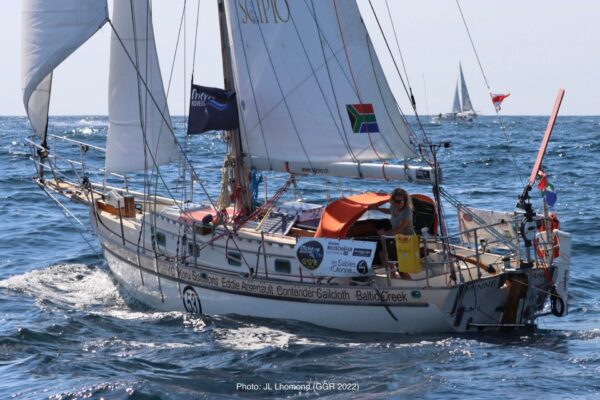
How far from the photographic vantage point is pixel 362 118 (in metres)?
19.3

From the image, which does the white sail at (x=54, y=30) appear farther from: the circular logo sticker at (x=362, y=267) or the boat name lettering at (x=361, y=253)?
the circular logo sticker at (x=362, y=267)

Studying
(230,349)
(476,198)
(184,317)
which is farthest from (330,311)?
(476,198)

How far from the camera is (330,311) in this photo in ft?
56.4

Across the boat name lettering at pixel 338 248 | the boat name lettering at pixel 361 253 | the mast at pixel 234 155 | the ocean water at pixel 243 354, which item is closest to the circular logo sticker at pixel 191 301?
the ocean water at pixel 243 354

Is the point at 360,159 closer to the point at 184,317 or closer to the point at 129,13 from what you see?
the point at 184,317

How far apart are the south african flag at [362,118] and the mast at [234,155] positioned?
92.1 inches

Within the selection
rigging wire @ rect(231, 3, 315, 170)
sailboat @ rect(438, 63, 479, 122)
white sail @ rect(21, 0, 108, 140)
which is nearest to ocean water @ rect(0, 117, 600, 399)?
rigging wire @ rect(231, 3, 315, 170)

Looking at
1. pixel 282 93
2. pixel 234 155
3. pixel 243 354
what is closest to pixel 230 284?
pixel 243 354

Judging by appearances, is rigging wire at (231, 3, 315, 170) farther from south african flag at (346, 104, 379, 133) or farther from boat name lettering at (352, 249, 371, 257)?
boat name lettering at (352, 249, 371, 257)

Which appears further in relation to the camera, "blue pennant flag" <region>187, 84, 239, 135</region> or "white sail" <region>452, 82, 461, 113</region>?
"white sail" <region>452, 82, 461, 113</region>

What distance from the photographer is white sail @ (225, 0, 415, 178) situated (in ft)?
63.1

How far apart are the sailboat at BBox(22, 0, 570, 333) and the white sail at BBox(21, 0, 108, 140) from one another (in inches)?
1.1

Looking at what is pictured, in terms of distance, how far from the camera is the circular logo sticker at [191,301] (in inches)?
746

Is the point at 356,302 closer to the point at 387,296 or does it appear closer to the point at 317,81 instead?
the point at 387,296
